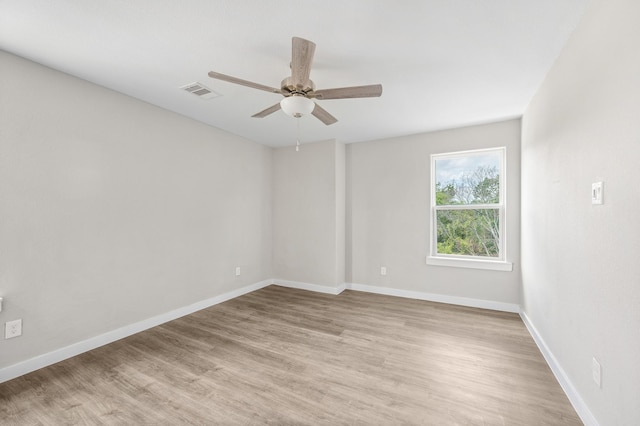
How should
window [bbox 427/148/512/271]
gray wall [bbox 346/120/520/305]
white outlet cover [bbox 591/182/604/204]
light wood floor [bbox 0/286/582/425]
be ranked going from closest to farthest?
1. white outlet cover [bbox 591/182/604/204]
2. light wood floor [bbox 0/286/582/425]
3. gray wall [bbox 346/120/520/305]
4. window [bbox 427/148/512/271]

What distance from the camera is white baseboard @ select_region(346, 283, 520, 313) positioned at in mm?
3538

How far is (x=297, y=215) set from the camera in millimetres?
4715

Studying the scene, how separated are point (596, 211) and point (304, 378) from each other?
87.3 inches

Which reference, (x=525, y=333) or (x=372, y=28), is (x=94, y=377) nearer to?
(x=372, y=28)

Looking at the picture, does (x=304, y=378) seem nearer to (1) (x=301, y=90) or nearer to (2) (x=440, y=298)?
(1) (x=301, y=90)

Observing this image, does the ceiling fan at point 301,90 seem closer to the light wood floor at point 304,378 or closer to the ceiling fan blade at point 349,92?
the ceiling fan blade at point 349,92

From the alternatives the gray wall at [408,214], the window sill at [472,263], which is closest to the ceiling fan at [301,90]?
the gray wall at [408,214]

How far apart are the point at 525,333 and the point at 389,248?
6.29 feet

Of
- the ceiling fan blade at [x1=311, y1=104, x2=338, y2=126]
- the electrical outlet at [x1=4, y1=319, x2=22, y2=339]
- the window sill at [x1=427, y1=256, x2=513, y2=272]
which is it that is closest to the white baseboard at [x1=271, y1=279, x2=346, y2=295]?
the window sill at [x1=427, y1=256, x2=513, y2=272]

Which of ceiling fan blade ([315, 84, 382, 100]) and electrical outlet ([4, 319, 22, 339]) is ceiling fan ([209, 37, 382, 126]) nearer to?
ceiling fan blade ([315, 84, 382, 100])

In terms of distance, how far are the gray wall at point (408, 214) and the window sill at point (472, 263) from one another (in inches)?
2.6

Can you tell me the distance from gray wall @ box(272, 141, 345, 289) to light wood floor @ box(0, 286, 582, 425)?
1.33 m

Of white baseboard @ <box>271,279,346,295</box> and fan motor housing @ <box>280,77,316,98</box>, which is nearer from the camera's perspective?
fan motor housing @ <box>280,77,316,98</box>

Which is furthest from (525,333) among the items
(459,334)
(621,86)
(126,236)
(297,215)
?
(126,236)
